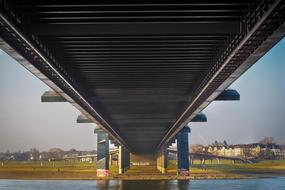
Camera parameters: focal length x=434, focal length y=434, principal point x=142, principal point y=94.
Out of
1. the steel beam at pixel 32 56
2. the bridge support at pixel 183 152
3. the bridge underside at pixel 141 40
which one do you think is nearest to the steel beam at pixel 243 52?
the bridge underside at pixel 141 40

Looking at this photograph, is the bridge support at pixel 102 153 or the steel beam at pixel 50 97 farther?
the bridge support at pixel 102 153

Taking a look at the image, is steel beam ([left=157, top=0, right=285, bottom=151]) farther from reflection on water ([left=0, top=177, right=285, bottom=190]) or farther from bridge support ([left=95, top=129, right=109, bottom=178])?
bridge support ([left=95, top=129, right=109, bottom=178])

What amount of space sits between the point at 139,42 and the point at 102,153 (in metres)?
73.8

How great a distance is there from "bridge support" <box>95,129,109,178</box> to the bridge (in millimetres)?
55640

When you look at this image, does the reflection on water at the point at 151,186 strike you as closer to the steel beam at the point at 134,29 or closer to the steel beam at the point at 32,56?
the steel beam at the point at 32,56

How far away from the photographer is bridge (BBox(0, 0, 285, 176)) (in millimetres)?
18734

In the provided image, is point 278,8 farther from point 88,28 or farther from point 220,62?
point 220,62

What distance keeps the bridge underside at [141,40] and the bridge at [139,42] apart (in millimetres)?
43

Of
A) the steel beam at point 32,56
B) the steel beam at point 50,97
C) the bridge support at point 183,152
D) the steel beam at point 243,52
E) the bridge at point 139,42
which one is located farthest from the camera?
the bridge support at point 183,152

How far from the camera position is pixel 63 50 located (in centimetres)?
2603

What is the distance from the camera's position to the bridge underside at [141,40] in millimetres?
18766

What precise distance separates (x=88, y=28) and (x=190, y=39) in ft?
20.3

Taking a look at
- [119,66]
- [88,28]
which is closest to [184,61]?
[119,66]

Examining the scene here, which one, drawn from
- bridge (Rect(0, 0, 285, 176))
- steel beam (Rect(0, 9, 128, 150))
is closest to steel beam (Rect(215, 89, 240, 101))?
bridge (Rect(0, 0, 285, 176))
